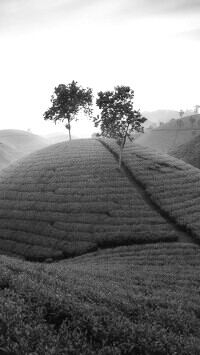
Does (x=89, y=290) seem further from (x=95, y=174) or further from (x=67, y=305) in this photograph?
(x=95, y=174)

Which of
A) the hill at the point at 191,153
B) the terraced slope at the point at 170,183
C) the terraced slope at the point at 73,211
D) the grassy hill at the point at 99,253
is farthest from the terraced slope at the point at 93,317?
the hill at the point at 191,153

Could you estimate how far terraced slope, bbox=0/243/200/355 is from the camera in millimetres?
8562

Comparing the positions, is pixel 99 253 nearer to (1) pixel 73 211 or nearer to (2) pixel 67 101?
(1) pixel 73 211

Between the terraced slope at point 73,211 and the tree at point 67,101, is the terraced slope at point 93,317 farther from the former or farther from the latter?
the tree at point 67,101

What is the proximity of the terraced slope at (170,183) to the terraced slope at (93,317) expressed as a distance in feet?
58.0

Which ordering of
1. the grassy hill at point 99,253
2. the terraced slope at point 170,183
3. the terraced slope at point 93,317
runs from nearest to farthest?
the terraced slope at point 93,317, the grassy hill at point 99,253, the terraced slope at point 170,183

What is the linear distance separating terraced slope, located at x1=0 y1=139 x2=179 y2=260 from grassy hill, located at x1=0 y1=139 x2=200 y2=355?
15 cm

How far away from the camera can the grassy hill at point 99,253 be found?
379 inches

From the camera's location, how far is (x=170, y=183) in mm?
44875

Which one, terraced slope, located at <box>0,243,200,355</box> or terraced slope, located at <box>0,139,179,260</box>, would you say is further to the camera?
terraced slope, located at <box>0,139,179,260</box>

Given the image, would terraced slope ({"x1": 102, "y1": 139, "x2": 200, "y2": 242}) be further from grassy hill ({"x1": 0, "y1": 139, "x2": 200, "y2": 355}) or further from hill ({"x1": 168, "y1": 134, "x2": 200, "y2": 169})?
hill ({"x1": 168, "y1": 134, "x2": 200, "y2": 169})

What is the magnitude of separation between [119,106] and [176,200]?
1936 cm

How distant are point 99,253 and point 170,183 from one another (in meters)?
19.1

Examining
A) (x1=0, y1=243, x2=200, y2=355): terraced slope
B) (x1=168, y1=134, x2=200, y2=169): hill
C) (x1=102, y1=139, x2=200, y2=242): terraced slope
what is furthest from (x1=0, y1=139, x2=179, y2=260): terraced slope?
(x1=168, y1=134, x2=200, y2=169): hill
